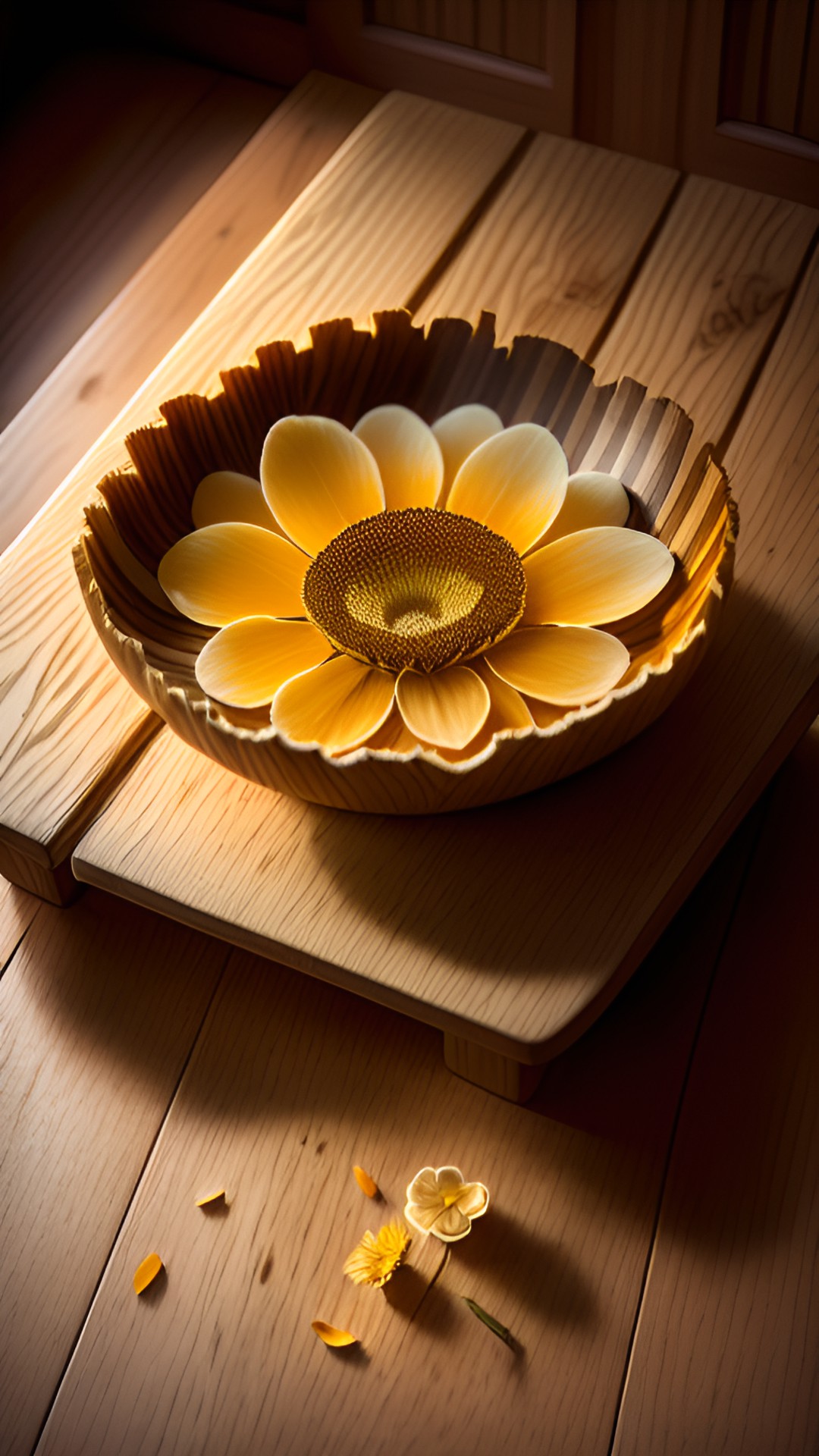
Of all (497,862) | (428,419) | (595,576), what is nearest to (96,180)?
(428,419)

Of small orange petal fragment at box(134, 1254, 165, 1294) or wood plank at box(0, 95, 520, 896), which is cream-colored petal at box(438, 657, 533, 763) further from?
small orange petal fragment at box(134, 1254, 165, 1294)

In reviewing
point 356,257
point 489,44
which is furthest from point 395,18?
point 356,257

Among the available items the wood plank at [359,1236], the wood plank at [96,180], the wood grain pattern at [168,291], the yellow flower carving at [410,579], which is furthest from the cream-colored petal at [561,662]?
the wood plank at [96,180]

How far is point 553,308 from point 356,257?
0.54 feet

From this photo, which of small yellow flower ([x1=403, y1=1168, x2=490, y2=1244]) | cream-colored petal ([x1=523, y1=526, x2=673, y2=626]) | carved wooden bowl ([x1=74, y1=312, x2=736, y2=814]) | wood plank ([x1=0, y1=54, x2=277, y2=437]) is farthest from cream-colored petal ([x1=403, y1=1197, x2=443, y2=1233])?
wood plank ([x1=0, y1=54, x2=277, y2=437])

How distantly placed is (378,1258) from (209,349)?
647 mm

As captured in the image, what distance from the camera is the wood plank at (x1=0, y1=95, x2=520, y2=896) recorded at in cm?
84

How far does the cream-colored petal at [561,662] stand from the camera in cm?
76

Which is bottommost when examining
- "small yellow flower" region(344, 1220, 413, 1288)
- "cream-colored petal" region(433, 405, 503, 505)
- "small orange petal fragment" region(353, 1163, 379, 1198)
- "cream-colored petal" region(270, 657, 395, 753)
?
"small yellow flower" region(344, 1220, 413, 1288)

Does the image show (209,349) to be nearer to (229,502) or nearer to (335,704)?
(229,502)

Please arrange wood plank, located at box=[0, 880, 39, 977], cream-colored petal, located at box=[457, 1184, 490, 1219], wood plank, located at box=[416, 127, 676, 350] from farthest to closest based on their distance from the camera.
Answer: wood plank, located at box=[416, 127, 676, 350] → wood plank, located at box=[0, 880, 39, 977] → cream-colored petal, located at box=[457, 1184, 490, 1219]

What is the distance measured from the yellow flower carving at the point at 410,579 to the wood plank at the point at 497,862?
56 millimetres

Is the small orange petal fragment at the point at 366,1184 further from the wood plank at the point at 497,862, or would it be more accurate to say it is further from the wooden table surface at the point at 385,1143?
the wood plank at the point at 497,862

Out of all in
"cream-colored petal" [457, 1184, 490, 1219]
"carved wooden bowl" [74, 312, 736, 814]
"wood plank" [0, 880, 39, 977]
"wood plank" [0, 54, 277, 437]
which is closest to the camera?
"carved wooden bowl" [74, 312, 736, 814]
